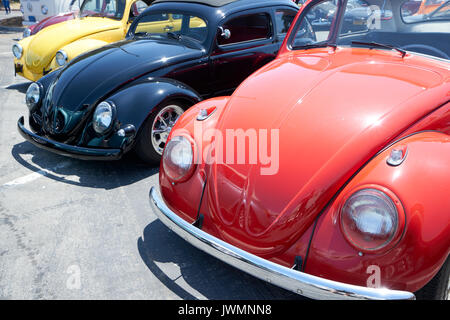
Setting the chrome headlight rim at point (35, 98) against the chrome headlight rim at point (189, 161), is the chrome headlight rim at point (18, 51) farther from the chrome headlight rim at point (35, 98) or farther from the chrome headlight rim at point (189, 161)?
the chrome headlight rim at point (189, 161)

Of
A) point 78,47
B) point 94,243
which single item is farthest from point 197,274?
point 78,47

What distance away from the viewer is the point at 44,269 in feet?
8.40

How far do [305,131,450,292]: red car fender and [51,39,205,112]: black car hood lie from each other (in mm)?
2681

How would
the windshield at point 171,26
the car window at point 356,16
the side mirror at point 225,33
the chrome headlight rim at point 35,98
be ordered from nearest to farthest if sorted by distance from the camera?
1. the car window at point 356,16
2. the chrome headlight rim at point 35,98
3. the side mirror at point 225,33
4. the windshield at point 171,26

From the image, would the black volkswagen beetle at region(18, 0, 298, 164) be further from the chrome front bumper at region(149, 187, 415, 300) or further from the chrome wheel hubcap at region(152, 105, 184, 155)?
the chrome front bumper at region(149, 187, 415, 300)

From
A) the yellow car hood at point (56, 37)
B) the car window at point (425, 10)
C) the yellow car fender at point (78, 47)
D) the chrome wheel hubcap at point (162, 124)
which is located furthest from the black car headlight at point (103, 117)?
the yellow car hood at point (56, 37)

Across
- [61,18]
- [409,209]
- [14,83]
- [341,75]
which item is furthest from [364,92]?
[61,18]

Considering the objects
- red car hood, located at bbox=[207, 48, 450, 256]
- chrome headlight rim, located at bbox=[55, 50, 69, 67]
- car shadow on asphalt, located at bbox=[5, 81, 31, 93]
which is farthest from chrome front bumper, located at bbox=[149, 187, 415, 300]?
car shadow on asphalt, located at bbox=[5, 81, 31, 93]

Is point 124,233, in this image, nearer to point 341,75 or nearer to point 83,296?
point 83,296

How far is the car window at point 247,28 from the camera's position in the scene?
470cm

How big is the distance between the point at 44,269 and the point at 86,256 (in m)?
0.27

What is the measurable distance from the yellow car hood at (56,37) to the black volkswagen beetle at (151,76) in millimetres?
1643

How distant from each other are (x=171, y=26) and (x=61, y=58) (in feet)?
6.35

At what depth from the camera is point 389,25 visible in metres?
2.89
